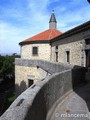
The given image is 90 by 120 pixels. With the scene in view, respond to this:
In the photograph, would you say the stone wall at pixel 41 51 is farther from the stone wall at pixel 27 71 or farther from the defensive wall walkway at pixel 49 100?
the defensive wall walkway at pixel 49 100

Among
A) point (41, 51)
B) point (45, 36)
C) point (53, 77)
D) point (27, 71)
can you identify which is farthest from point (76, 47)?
point (45, 36)

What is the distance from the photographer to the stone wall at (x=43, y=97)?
3670 millimetres

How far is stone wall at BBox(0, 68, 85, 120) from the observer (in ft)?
12.0

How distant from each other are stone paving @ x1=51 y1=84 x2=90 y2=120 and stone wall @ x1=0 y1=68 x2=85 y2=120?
0.63 feet

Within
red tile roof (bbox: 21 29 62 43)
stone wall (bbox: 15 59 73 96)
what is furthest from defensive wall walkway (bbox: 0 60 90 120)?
red tile roof (bbox: 21 29 62 43)

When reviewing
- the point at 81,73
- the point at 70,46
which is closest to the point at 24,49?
the point at 70,46

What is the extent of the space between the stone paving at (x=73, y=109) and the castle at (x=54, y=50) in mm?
8444

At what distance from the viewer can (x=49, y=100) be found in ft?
22.0

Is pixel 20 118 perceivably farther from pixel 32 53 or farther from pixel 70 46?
pixel 32 53

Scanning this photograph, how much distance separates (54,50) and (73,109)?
70.0 ft

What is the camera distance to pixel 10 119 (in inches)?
124

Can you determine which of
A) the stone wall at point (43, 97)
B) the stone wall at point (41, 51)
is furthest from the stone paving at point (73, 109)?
the stone wall at point (41, 51)

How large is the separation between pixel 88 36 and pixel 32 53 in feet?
52.4

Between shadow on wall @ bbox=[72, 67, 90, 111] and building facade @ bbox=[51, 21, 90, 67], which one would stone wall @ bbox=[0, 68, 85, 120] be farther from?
building facade @ bbox=[51, 21, 90, 67]
